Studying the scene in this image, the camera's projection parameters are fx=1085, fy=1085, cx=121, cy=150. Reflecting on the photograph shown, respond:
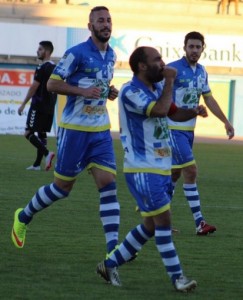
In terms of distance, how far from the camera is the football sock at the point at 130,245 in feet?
25.6

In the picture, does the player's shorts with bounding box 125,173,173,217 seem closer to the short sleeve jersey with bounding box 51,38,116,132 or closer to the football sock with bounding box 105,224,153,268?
the football sock with bounding box 105,224,153,268

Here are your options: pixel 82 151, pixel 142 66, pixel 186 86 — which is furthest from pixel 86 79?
pixel 186 86

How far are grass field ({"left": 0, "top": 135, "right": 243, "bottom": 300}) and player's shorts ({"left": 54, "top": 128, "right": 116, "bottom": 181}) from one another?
0.78 m

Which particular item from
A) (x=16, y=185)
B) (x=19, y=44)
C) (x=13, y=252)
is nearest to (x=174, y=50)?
(x=19, y=44)

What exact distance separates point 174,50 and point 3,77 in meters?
6.25

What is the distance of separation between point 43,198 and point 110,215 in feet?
2.69

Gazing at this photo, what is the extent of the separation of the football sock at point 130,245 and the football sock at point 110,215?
60cm

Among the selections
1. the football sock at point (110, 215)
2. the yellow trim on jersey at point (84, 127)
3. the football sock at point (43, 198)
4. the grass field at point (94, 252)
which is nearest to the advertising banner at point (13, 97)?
the grass field at point (94, 252)

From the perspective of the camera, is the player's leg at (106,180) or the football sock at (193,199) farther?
the football sock at (193,199)

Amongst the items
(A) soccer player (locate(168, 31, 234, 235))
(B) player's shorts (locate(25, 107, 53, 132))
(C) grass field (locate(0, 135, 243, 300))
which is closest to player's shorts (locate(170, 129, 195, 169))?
(A) soccer player (locate(168, 31, 234, 235))

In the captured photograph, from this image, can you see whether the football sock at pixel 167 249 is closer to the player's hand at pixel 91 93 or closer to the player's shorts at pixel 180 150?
the player's hand at pixel 91 93

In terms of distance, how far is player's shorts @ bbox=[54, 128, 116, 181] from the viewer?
8789mm

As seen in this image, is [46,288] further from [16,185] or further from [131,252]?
[16,185]

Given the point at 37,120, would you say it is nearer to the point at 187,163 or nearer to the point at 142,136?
the point at 187,163
